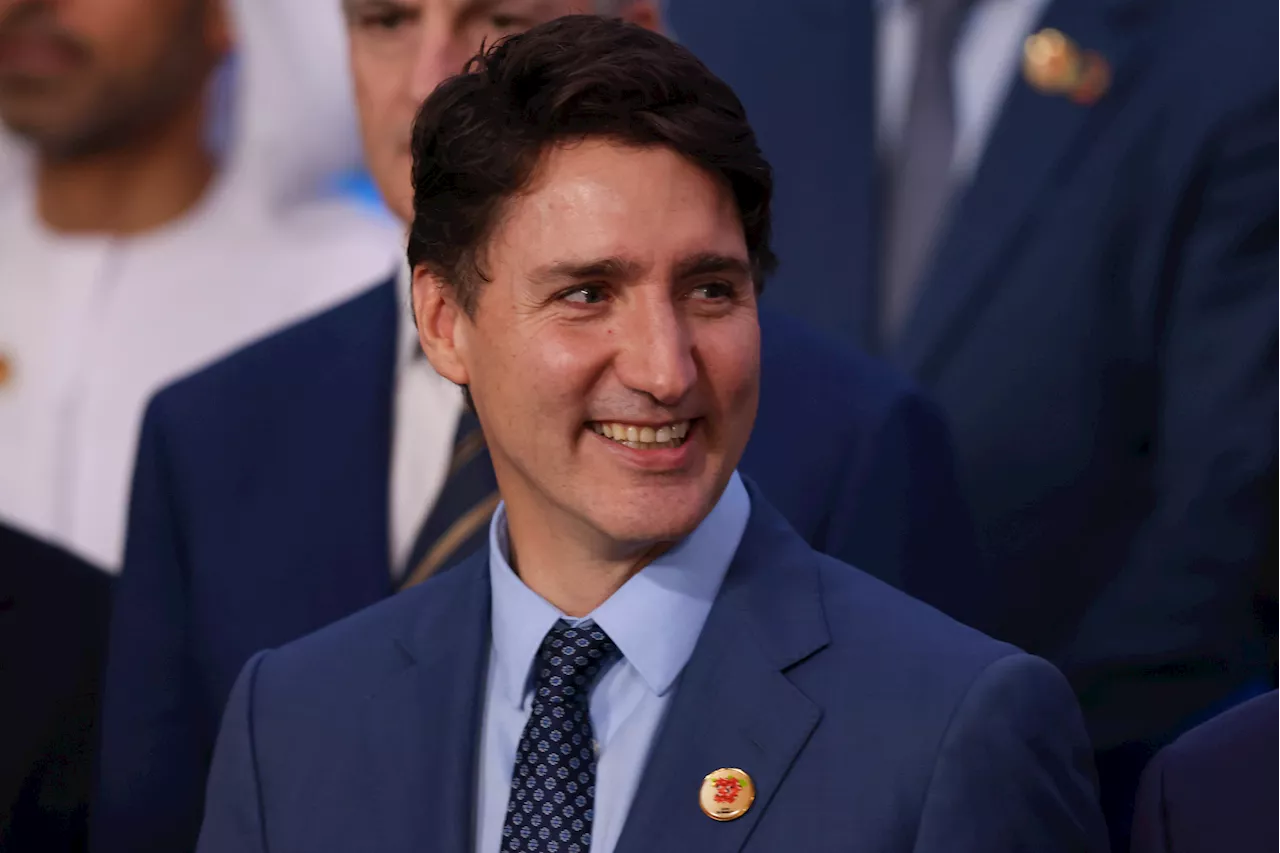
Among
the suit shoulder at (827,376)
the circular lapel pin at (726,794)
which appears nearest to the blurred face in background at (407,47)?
the suit shoulder at (827,376)

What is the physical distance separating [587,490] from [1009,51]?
→ 1259 mm

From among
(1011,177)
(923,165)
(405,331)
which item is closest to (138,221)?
(405,331)

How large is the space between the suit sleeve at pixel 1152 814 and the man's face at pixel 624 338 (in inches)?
16.4

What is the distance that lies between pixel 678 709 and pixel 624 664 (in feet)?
0.27

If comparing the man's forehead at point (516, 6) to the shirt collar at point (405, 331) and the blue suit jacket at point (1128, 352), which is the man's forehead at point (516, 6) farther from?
the blue suit jacket at point (1128, 352)

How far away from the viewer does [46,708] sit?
2.30 m

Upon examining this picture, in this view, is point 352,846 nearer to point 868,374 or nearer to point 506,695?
point 506,695

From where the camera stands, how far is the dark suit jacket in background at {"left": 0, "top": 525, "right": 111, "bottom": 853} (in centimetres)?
223

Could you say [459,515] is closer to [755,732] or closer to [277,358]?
[277,358]

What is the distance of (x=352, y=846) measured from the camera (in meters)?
1.62

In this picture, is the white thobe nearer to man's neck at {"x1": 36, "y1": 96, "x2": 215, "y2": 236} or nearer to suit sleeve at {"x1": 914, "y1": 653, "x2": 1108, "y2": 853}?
man's neck at {"x1": 36, "y1": 96, "x2": 215, "y2": 236}

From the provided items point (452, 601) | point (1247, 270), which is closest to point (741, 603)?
point (452, 601)

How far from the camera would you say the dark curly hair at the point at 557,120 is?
1.53 metres

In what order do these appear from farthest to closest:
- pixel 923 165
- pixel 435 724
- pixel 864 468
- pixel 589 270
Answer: pixel 923 165, pixel 864 468, pixel 435 724, pixel 589 270
